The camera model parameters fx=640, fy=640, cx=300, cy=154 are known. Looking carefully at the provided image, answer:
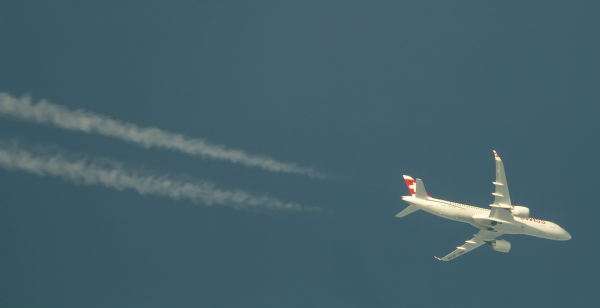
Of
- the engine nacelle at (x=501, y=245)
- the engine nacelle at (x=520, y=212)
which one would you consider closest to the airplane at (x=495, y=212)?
the engine nacelle at (x=520, y=212)

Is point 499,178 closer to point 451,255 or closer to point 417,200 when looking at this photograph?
point 417,200

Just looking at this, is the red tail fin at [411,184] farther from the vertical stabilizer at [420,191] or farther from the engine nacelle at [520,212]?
the engine nacelle at [520,212]

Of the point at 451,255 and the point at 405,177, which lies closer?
the point at 405,177

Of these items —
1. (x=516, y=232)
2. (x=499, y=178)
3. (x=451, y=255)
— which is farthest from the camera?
(x=451, y=255)

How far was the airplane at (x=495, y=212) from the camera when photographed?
49250 mm

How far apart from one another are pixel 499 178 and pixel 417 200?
20.8 ft

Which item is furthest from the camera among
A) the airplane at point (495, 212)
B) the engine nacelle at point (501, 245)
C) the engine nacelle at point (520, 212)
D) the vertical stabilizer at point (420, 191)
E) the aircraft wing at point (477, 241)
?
the engine nacelle at point (501, 245)

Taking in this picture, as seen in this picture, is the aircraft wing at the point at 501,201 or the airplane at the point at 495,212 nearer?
the aircraft wing at the point at 501,201

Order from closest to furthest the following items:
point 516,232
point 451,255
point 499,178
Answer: point 499,178 → point 516,232 → point 451,255

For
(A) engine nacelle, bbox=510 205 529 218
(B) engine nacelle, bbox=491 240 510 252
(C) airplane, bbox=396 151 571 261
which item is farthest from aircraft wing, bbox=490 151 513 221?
(B) engine nacelle, bbox=491 240 510 252

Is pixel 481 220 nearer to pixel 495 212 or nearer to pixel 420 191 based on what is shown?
pixel 495 212

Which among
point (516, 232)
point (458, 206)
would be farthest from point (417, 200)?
point (516, 232)

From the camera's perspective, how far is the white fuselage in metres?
Result: 49.4

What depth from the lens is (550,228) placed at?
52375mm
